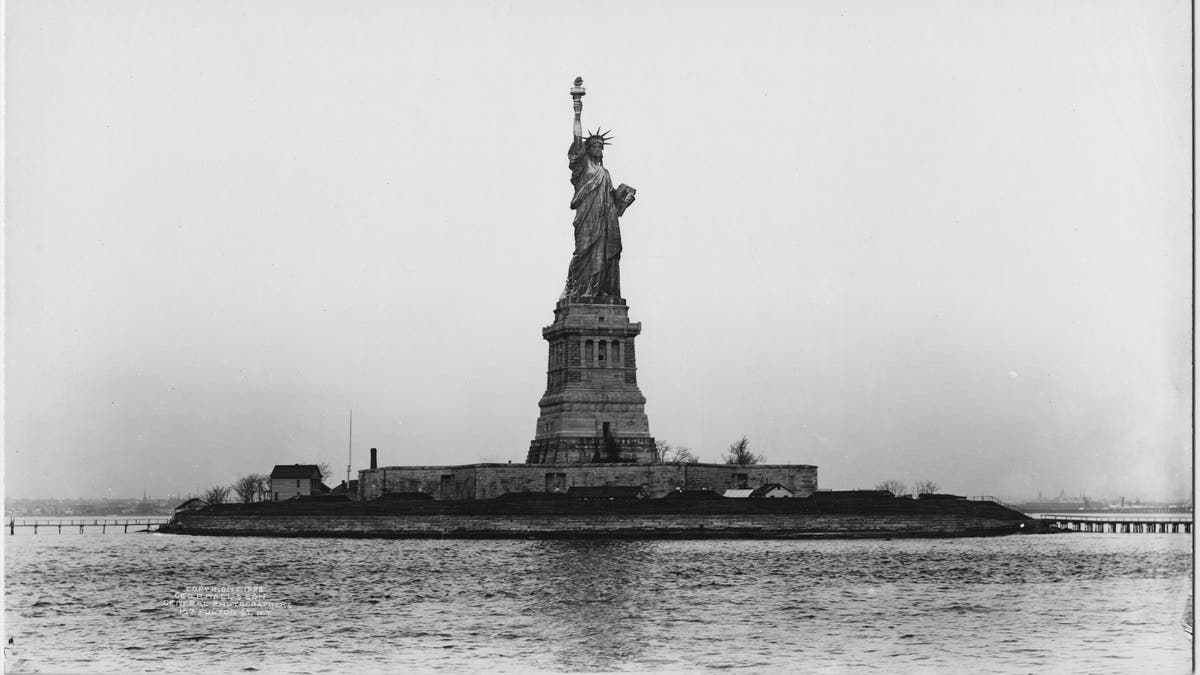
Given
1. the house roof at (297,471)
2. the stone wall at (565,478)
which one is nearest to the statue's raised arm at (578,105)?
the stone wall at (565,478)

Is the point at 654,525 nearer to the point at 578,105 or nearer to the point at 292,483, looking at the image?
the point at 578,105

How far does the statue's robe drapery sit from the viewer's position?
→ 90.2 metres

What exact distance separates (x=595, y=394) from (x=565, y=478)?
503 centimetres

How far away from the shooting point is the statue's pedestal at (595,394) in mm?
89625

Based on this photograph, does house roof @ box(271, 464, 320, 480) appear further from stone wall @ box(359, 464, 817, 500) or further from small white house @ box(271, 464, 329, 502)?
stone wall @ box(359, 464, 817, 500)

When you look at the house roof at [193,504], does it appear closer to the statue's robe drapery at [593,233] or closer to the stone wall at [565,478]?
the stone wall at [565,478]

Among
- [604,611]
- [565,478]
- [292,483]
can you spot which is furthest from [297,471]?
[604,611]

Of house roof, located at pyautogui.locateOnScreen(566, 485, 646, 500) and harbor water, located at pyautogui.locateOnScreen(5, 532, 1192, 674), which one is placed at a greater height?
house roof, located at pyautogui.locateOnScreen(566, 485, 646, 500)

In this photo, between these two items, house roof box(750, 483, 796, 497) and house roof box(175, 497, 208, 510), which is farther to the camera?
house roof box(175, 497, 208, 510)

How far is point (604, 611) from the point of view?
46594 millimetres

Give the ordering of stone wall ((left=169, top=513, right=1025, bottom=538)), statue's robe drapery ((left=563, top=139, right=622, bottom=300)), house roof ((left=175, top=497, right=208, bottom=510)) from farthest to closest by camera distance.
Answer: house roof ((left=175, top=497, right=208, bottom=510)) < statue's robe drapery ((left=563, top=139, right=622, bottom=300)) < stone wall ((left=169, top=513, right=1025, bottom=538))

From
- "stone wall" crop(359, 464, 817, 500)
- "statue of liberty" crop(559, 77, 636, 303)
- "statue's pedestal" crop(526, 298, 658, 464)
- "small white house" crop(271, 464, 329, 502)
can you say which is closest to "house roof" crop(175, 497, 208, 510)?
"small white house" crop(271, 464, 329, 502)

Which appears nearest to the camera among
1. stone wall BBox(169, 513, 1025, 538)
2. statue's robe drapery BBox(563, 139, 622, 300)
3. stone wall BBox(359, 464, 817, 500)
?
stone wall BBox(169, 513, 1025, 538)

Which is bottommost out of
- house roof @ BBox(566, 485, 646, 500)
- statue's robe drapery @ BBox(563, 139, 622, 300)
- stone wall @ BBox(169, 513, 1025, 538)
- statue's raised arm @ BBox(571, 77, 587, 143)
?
stone wall @ BBox(169, 513, 1025, 538)
